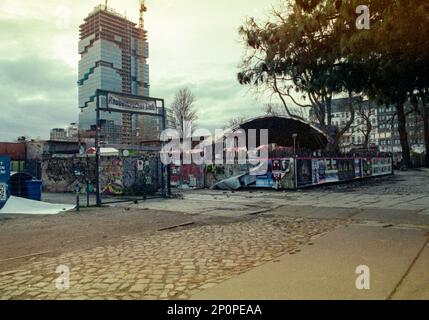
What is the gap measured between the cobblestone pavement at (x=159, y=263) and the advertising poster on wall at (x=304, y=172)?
14.1 metres

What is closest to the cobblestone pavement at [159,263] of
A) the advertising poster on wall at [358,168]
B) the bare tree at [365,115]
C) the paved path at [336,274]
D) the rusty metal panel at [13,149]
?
the paved path at [336,274]

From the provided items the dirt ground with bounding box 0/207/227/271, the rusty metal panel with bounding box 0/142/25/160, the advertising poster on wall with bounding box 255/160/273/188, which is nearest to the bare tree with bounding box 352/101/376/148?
the advertising poster on wall with bounding box 255/160/273/188

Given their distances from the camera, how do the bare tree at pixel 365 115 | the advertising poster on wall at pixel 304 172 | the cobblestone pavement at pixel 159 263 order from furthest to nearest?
the bare tree at pixel 365 115, the advertising poster on wall at pixel 304 172, the cobblestone pavement at pixel 159 263

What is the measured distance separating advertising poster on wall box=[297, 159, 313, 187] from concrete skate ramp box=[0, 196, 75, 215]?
1385 centimetres

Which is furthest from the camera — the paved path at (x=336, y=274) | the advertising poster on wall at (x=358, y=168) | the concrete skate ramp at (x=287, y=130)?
the concrete skate ramp at (x=287, y=130)

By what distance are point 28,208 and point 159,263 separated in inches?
407

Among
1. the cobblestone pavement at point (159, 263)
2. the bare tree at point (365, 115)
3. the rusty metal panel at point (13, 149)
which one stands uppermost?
the bare tree at point (365, 115)

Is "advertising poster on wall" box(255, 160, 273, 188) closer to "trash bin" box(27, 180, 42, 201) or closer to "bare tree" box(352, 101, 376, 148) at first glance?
"trash bin" box(27, 180, 42, 201)

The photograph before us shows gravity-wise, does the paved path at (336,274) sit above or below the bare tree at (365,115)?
below

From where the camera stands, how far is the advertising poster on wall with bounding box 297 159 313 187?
929 inches

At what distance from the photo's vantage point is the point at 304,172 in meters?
24.0

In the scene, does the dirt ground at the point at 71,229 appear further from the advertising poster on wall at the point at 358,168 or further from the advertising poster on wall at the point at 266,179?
the advertising poster on wall at the point at 358,168

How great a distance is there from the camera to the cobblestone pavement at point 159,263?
16.1ft

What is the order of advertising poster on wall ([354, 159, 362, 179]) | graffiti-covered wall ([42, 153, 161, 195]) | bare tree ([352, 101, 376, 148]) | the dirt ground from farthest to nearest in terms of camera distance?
bare tree ([352, 101, 376, 148]) < advertising poster on wall ([354, 159, 362, 179]) < graffiti-covered wall ([42, 153, 161, 195]) < the dirt ground
